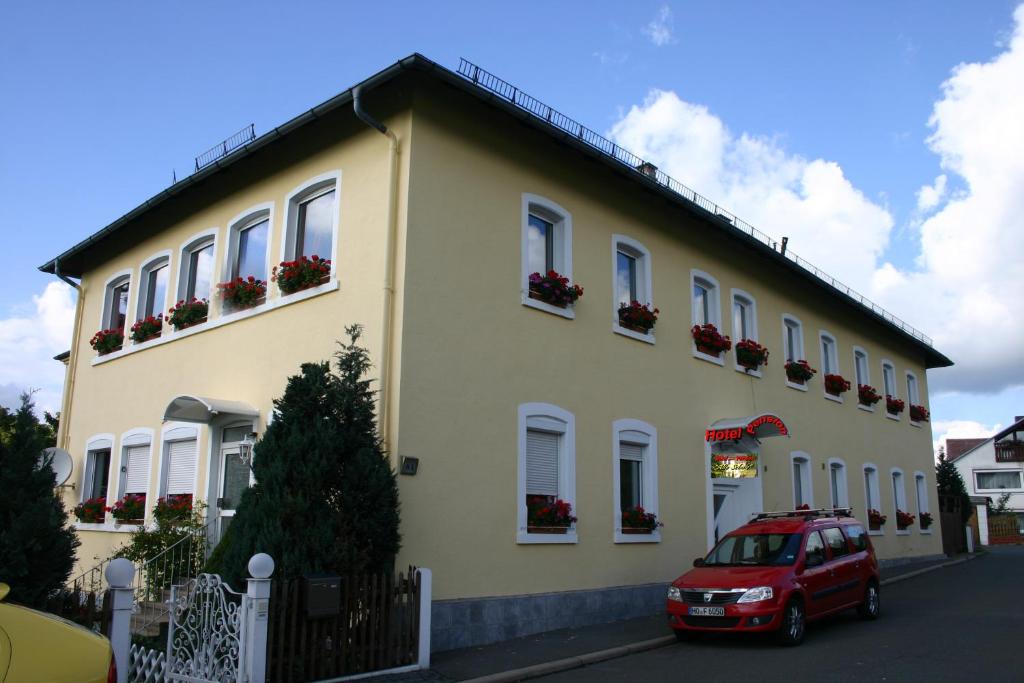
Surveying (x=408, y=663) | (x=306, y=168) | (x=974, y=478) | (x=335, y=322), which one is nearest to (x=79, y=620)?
(x=408, y=663)

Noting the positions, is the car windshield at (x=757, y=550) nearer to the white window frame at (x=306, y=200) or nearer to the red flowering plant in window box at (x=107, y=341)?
the white window frame at (x=306, y=200)

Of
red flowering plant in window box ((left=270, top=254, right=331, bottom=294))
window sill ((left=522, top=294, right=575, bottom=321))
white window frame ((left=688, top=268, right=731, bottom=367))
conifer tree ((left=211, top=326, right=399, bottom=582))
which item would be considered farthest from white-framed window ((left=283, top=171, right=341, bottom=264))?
white window frame ((left=688, top=268, right=731, bottom=367))

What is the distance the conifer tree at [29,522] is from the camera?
8.61 meters

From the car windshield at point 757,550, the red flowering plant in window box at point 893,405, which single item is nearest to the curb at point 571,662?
the car windshield at point 757,550

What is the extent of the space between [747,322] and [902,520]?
9.89 metres

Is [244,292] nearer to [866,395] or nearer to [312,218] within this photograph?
[312,218]

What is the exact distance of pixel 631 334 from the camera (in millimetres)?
15031

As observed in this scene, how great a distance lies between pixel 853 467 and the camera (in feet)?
75.5

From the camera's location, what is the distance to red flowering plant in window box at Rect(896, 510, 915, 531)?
81.8 feet

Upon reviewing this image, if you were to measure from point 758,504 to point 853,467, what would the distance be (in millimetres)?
6341

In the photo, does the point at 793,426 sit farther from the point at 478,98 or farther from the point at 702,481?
the point at 478,98

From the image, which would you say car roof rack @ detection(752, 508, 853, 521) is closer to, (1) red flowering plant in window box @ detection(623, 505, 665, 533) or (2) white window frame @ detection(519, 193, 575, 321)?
(1) red flowering plant in window box @ detection(623, 505, 665, 533)

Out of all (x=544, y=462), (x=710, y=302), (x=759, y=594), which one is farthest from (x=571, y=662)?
(x=710, y=302)

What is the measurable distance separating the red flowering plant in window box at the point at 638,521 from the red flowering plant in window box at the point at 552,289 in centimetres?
362
